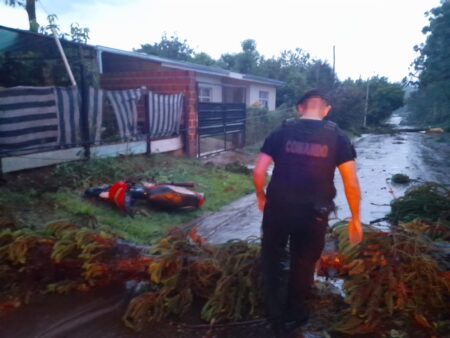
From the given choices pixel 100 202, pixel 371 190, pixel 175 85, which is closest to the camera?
pixel 100 202

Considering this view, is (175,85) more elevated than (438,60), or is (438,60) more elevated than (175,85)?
(438,60)

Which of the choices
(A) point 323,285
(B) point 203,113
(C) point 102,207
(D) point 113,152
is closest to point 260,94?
(B) point 203,113

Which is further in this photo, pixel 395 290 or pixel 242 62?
pixel 242 62

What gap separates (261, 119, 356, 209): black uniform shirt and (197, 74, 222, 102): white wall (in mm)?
Answer: 13671

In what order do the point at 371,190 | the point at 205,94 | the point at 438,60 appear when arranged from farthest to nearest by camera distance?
the point at 438,60, the point at 205,94, the point at 371,190

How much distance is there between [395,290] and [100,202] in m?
4.42

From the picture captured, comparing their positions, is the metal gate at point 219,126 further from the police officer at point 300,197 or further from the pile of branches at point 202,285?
the police officer at point 300,197

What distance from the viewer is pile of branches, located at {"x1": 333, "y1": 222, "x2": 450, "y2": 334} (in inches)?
111

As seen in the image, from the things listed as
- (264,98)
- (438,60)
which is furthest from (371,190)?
(438,60)

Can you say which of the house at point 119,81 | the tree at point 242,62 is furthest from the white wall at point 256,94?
the tree at point 242,62

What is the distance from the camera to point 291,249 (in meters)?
2.93

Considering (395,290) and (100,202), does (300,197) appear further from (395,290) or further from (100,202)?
(100,202)

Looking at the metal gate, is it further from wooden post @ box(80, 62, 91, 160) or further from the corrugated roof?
wooden post @ box(80, 62, 91, 160)

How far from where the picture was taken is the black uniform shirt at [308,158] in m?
2.72
